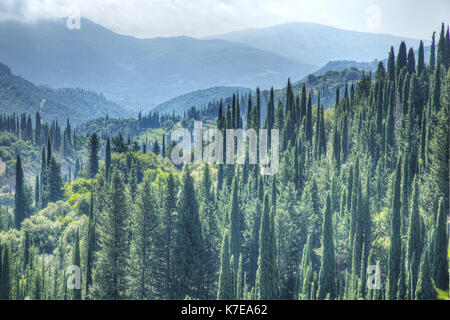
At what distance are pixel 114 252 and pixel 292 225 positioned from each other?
17483 mm

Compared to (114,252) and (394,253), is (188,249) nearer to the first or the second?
(114,252)

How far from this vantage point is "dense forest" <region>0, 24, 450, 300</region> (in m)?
33.6

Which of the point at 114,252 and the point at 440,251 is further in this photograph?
the point at 114,252

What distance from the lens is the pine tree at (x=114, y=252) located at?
115 ft

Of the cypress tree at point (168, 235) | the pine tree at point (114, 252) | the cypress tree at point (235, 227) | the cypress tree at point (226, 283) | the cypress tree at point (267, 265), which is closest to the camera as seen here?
the cypress tree at point (226, 283)

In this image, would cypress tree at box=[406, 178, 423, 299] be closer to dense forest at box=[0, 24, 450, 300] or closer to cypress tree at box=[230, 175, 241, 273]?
dense forest at box=[0, 24, 450, 300]

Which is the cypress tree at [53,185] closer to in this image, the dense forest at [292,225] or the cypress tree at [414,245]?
the dense forest at [292,225]

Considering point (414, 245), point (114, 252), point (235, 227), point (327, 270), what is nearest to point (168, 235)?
point (114, 252)

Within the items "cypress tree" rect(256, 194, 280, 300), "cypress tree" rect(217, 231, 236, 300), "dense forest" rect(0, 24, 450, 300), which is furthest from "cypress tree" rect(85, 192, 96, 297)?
"cypress tree" rect(256, 194, 280, 300)

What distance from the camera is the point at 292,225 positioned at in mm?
44969

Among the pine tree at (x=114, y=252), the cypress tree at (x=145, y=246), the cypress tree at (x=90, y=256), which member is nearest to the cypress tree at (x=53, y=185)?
the cypress tree at (x=90, y=256)

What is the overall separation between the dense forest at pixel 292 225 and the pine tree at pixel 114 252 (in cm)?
9
